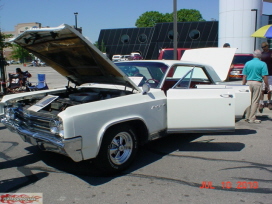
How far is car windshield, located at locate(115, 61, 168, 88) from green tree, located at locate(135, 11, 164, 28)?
78049mm

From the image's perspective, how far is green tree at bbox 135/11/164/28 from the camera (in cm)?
8100

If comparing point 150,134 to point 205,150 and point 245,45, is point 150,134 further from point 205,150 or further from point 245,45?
point 245,45

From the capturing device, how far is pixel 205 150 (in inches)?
210

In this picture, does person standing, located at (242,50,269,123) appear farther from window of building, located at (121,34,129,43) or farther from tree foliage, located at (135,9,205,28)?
tree foliage, located at (135,9,205,28)

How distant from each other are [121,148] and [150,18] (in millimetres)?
81203

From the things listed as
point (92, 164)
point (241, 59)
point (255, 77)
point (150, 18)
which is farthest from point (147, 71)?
point (150, 18)

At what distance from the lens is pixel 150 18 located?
269ft

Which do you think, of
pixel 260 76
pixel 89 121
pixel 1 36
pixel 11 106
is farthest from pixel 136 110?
pixel 1 36

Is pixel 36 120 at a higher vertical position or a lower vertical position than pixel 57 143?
higher

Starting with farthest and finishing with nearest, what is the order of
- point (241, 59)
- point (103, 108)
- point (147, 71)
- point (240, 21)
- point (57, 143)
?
point (240, 21) → point (241, 59) → point (147, 71) → point (103, 108) → point (57, 143)

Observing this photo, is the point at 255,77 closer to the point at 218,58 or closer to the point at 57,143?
the point at 218,58

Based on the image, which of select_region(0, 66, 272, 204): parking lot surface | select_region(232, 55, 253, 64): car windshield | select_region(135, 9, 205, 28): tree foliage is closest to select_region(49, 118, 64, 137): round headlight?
select_region(0, 66, 272, 204): parking lot surface

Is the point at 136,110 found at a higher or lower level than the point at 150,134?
higher

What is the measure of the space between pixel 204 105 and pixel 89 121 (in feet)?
6.52
